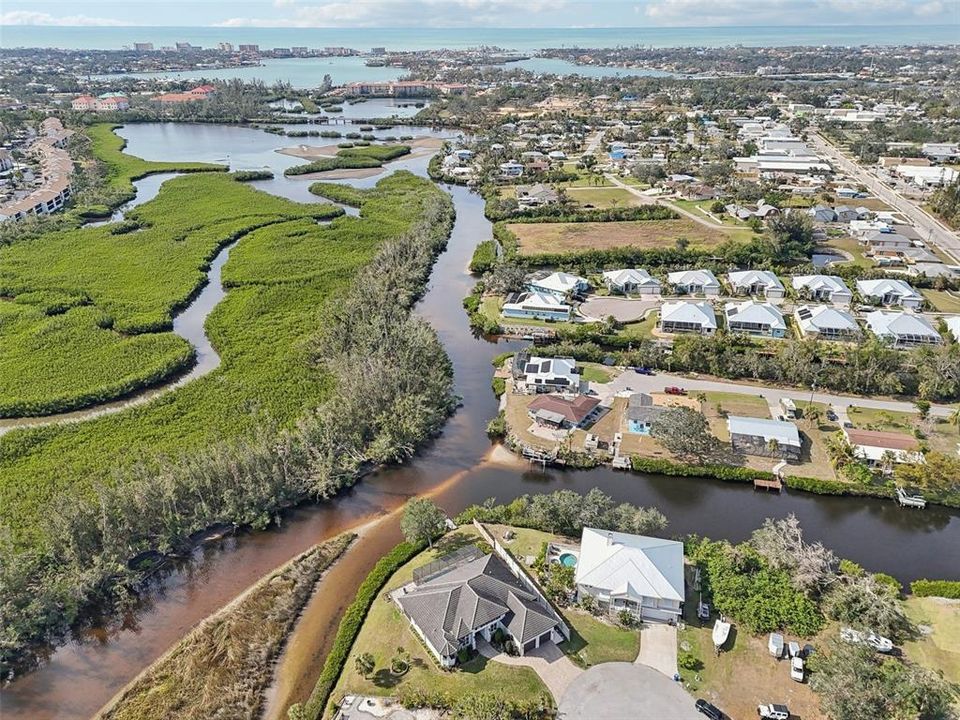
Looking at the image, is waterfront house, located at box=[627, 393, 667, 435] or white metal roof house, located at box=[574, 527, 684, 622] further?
waterfront house, located at box=[627, 393, 667, 435]

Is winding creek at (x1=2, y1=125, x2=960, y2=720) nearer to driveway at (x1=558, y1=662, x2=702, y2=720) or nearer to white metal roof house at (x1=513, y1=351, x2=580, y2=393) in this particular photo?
white metal roof house at (x1=513, y1=351, x2=580, y2=393)

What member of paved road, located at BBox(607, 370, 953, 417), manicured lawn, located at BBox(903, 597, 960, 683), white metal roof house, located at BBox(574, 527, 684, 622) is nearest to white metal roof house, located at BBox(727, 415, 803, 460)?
paved road, located at BBox(607, 370, 953, 417)

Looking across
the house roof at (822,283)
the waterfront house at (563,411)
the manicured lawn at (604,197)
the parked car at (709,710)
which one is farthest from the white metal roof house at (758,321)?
the manicured lawn at (604,197)

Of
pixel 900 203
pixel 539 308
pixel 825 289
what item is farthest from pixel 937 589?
pixel 900 203

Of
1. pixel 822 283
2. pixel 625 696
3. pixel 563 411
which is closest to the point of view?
pixel 625 696

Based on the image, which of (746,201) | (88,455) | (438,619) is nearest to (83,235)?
(88,455)

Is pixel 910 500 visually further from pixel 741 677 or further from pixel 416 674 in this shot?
pixel 416 674
